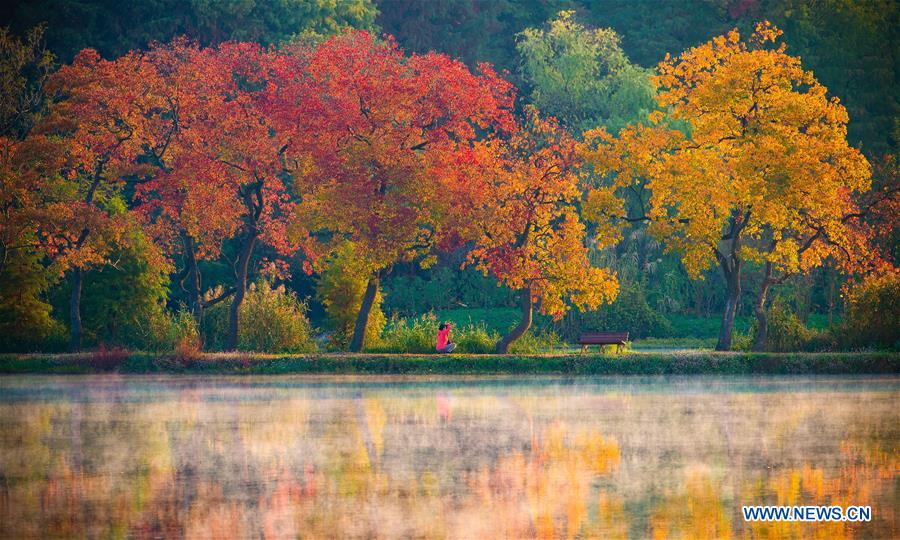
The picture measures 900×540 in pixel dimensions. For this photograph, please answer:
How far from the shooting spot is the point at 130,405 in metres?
24.7

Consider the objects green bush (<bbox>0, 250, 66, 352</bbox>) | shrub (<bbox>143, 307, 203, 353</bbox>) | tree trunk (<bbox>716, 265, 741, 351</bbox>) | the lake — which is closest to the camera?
the lake

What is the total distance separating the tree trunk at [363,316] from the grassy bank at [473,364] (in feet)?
8.13

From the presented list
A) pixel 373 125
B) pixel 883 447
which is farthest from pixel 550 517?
pixel 373 125

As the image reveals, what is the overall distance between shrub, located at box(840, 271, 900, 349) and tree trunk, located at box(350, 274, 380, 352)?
1242 cm

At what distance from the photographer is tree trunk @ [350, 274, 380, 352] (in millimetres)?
34781

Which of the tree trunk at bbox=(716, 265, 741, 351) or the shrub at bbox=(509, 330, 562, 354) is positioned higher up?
the tree trunk at bbox=(716, 265, 741, 351)

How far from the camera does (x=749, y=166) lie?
3406 centimetres

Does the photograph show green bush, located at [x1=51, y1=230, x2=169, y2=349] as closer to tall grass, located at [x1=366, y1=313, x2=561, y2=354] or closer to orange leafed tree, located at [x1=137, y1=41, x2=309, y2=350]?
orange leafed tree, located at [x1=137, y1=41, x2=309, y2=350]

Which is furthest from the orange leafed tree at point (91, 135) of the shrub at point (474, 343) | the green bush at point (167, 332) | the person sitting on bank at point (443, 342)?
the shrub at point (474, 343)

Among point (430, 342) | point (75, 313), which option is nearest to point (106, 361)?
point (75, 313)

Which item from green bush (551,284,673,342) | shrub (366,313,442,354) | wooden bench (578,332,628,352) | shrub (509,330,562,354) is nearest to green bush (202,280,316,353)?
shrub (366,313,442,354)

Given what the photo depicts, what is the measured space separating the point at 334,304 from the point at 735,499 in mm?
23453

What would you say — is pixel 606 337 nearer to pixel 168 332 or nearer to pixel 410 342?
pixel 410 342

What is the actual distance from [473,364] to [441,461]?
14830mm
